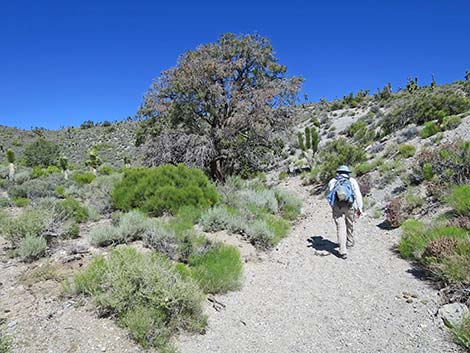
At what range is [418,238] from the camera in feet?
22.4

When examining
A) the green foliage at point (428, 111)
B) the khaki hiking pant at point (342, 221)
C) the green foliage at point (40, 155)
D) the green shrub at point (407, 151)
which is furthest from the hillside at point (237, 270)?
the green foliage at point (40, 155)

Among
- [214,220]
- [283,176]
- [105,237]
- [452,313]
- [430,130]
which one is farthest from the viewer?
[283,176]

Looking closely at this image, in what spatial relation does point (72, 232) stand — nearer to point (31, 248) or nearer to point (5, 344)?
point (31, 248)

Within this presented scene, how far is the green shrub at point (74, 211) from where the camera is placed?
29.2ft

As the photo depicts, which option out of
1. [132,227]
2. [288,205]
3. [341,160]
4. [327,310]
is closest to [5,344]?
[132,227]

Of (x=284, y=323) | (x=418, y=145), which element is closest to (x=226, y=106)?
(x=418, y=145)

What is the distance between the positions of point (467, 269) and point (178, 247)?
15.8 feet

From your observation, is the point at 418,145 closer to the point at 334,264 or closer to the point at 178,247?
the point at 334,264

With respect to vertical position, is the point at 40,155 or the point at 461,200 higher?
the point at 40,155

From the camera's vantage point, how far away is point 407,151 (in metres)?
14.0

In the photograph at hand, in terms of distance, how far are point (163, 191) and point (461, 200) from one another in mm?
7436

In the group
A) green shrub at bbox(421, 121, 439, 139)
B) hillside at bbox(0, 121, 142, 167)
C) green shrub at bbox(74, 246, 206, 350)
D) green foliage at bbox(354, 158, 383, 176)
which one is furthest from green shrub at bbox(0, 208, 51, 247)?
hillside at bbox(0, 121, 142, 167)

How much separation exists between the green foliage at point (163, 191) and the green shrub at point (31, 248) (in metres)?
3.34

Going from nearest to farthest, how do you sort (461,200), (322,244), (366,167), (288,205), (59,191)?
(461,200) < (322,244) < (288,205) < (59,191) < (366,167)
